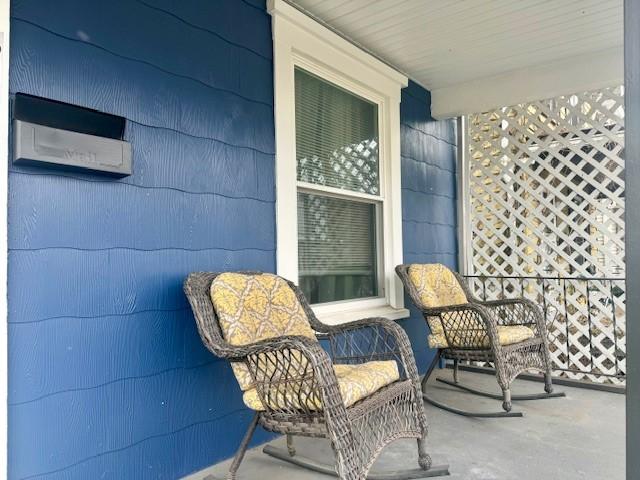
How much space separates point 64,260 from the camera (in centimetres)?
171

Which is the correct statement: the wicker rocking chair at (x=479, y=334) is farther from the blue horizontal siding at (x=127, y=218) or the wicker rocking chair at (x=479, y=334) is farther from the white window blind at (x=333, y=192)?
the blue horizontal siding at (x=127, y=218)

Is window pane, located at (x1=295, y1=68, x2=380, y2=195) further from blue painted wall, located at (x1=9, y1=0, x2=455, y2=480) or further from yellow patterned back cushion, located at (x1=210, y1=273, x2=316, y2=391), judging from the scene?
yellow patterned back cushion, located at (x1=210, y1=273, x2=316, y2=391)

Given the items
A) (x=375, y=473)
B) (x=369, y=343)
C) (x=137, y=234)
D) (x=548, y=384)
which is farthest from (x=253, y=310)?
(x=548, y=384)

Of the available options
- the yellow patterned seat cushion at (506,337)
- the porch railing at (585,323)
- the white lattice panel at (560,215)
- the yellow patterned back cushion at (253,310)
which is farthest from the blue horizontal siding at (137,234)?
the porch railing at (585,323)

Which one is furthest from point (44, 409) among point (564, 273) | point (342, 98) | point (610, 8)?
point (564, 273)

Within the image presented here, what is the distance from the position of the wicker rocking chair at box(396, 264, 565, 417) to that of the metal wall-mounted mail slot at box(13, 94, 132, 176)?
1976 mm

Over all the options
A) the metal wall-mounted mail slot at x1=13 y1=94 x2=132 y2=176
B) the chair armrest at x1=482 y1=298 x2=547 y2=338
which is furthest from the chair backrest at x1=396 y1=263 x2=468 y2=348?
the metal wall-mounted mail slot at x1=13 y1=94 x2=132 y2=176

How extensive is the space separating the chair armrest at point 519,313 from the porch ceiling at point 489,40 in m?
1.57

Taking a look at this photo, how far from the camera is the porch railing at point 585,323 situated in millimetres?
3723

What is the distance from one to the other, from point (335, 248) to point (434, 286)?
2.62 feet

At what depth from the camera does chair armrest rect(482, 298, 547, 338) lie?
3.10m

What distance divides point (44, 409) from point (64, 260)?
493 millimetres

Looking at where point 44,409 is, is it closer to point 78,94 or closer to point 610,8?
point 78,94

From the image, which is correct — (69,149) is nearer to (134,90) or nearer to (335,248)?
(134,90)
